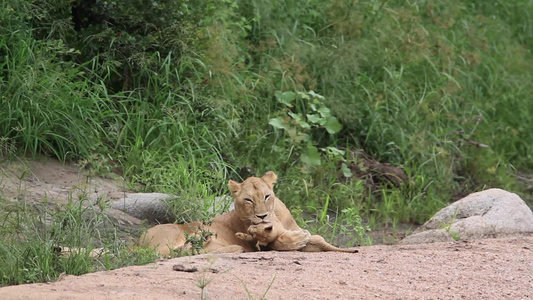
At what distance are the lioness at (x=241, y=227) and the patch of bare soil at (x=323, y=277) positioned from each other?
0.22m

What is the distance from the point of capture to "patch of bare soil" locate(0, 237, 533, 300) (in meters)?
4.34

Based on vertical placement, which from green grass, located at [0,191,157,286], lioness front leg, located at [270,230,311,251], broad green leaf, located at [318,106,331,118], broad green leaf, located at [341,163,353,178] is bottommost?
broad green leaf, located at [341,163,353,178]

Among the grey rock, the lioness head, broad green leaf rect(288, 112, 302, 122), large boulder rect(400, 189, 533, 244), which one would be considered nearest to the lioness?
the lioness head

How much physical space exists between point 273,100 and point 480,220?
3.11m

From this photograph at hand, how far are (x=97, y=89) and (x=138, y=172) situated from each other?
87cm

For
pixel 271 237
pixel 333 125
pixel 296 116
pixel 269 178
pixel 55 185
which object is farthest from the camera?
pixel 333 125

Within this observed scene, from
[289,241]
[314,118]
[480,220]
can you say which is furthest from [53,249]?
[314,118]

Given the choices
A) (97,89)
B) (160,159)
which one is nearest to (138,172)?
(160,159)

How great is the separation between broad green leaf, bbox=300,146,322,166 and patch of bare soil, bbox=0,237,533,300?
Answer: 2570mm

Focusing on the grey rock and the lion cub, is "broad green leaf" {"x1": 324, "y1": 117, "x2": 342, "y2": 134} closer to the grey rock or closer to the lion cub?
the grey rock

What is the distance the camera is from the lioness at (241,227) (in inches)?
234

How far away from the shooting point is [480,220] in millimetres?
6969

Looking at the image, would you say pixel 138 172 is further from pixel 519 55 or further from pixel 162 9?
pixel 519 55

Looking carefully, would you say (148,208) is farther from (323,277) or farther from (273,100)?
(273,100)
